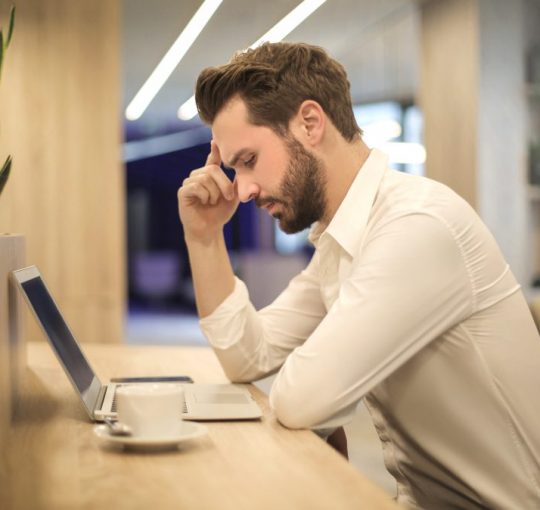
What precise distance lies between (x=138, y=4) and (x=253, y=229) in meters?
5.77

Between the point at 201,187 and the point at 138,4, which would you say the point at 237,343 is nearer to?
the point at 201,187

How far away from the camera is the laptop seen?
1282mm

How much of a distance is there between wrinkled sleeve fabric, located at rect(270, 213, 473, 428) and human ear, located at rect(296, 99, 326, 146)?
0.32 metres

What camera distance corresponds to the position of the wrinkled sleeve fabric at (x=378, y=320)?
1.24 m

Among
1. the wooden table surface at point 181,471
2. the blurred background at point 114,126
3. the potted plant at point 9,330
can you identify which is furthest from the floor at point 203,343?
the wooden table surface at point 181,471

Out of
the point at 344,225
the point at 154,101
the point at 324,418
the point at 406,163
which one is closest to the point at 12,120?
the point at 344,225

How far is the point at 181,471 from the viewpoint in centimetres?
97

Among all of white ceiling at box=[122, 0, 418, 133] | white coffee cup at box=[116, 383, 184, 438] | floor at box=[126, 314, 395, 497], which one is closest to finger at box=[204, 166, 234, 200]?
white coffee cup at box=[116, 383, 184, 438]

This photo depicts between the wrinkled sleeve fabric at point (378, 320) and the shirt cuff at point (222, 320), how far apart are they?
420mm

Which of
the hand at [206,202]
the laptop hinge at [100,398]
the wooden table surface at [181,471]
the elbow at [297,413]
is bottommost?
the laptop hinge at [100,398]

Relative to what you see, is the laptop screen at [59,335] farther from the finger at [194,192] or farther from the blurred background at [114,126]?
the blurred background at [114,126]

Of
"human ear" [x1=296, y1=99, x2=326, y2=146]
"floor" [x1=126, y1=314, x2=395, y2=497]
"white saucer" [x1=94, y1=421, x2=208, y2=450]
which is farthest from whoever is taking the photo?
"floor" [x1=126, y1=314, x2=395, y2=497]

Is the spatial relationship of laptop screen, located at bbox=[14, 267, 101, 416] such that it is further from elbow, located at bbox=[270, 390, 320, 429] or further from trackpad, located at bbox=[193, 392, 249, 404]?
elbow, located at bbox=[270, 390, 320, 429]

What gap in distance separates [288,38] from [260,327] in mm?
4648
